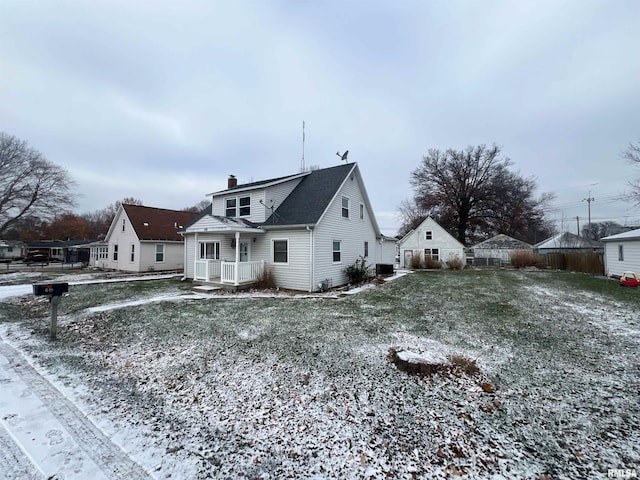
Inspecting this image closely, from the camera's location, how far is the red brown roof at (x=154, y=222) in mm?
20500

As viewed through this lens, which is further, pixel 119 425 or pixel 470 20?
pixel 470 20

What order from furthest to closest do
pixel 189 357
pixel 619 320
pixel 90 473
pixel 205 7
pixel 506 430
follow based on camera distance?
1. pixel 205 7
2. pixel 619 320
3. pixel 189 357
4. pixel 506 430
5. pixel 90 473

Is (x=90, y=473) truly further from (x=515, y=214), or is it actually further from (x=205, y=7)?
(x=515, y=214)

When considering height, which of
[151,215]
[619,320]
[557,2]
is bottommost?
[619,320]

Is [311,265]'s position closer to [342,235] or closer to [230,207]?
[342,235]

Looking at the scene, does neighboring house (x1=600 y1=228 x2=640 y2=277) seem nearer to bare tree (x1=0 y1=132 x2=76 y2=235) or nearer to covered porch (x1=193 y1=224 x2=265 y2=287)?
covered porch (x1=193 y1=224 x2=265 y2=287)

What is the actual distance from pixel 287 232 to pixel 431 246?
20080mm

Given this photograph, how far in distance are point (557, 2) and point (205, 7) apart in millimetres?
12365

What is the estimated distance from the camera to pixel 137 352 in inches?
193

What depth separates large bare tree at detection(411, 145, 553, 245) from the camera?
109 ft

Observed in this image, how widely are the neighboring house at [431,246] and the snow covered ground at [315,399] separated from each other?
2025 cm

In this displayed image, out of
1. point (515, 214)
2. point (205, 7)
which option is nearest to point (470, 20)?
point (205, 7)

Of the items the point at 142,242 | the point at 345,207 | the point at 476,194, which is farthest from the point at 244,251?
the point at 476,194

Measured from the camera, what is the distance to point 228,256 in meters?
13.6
